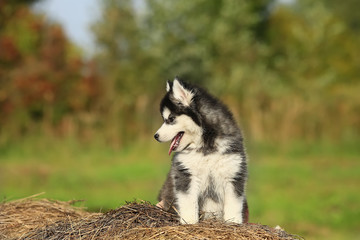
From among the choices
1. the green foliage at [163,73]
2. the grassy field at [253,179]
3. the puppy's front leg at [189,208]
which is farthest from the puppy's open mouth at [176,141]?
the green foliage at [163,73]

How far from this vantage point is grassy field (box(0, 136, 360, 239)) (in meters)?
10.3

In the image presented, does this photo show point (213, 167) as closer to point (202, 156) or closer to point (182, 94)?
point (202, 156)

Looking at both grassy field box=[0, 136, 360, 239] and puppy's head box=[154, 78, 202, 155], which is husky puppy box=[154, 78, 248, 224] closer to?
puppy's head box=[154, 78, 202, 155]

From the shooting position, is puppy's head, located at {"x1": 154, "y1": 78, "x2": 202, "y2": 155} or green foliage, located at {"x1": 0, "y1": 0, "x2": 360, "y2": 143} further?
green foliage, located at {"x1": 0, "y1": 0, "x2": 360, "y2": 143}

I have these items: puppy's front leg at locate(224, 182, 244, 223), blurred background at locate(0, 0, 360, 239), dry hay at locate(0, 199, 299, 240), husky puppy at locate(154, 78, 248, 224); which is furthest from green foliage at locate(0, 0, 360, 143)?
dry hay at locate(0, 199, 299, 240)

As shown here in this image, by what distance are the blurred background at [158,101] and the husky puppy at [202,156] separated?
72 cm

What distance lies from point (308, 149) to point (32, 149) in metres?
9.18

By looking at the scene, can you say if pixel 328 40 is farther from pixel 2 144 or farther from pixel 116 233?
pixel 116 233

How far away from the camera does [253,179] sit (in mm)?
8555

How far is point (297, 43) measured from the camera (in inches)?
1272

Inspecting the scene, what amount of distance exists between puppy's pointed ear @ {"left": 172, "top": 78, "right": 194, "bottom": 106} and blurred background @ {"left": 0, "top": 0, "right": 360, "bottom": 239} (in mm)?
893

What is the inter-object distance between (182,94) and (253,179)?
11.5 feet

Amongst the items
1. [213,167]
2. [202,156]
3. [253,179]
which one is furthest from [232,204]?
[253,179]

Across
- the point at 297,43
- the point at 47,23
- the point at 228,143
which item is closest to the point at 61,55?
the point at 47,23
